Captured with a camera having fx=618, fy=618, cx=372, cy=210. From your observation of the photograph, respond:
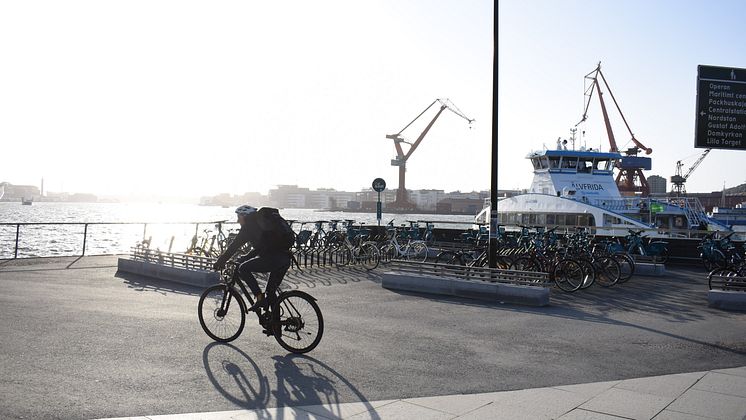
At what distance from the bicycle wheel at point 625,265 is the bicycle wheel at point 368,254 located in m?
5.76

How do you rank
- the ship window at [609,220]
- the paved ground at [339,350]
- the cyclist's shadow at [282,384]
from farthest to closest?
the ship window at [609,220] → the paved ground at [339,350] → the cyclist's shadow at [282,384]

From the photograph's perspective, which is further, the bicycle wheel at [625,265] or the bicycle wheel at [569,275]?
the bicycle wheel at [625,265]

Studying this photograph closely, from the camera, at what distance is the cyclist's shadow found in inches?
194

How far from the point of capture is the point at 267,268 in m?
6.75

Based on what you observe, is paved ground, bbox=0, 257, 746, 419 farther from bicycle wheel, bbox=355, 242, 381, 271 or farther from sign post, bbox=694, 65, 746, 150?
bicycle wheel, bbox=355, 242, 381, 271

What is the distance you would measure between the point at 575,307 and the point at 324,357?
207 inches

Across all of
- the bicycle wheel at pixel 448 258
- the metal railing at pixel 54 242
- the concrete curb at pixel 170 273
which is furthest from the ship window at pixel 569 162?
the concrete curb at pixel 170 273

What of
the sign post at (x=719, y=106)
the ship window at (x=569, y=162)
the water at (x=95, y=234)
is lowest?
the water at (x=95, y=234)

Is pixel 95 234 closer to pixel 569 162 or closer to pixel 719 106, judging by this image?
pixel 569 162

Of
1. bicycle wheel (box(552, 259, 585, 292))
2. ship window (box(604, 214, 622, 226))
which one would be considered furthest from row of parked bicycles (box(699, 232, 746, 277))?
ship window (box(604, 214, 622, 226))

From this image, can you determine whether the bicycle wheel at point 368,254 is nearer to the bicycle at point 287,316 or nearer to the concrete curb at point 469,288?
the concrete curb at point 469,288

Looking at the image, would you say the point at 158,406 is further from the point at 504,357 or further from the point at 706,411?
the point at 706,411

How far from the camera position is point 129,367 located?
5875 mm

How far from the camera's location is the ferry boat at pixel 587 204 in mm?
28969
